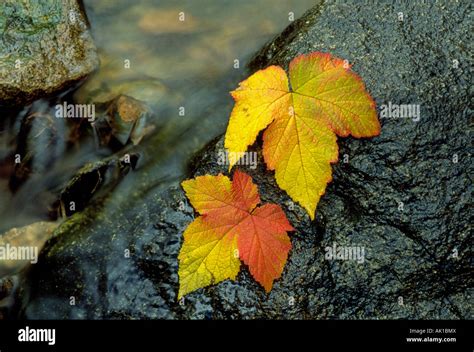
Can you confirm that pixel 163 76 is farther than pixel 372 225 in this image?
Yes

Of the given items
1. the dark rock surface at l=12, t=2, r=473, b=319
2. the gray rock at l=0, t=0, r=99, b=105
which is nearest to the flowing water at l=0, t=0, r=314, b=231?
the gray rock at l=0, t=0, r=99, b=105

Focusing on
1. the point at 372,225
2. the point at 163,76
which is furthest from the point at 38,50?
the point at 372,225

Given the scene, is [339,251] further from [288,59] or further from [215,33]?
[215,33]

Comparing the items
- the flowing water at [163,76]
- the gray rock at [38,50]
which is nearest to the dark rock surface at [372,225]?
the flowing water at [163,76]

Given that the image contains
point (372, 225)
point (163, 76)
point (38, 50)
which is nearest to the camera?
point (372, 225)

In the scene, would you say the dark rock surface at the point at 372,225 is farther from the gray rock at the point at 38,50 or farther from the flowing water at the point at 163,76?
the gray rock at the point at 38,50

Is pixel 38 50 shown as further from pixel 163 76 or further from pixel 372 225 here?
pixel 372 225

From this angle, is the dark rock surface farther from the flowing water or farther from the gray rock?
the gray rock

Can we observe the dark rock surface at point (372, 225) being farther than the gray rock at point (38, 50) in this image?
No
